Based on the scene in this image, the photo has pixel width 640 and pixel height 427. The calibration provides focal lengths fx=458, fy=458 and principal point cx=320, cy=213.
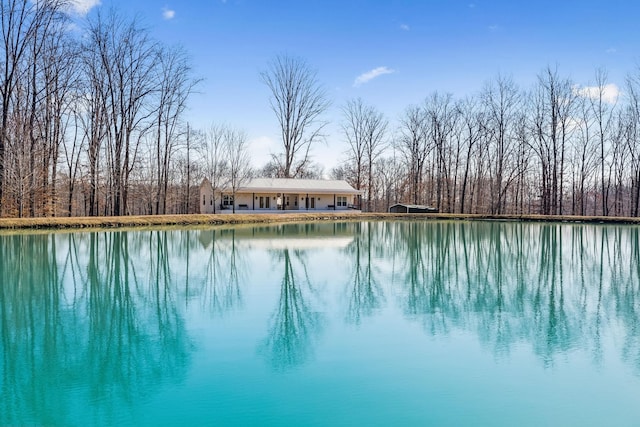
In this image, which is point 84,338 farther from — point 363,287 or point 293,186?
point 293,186

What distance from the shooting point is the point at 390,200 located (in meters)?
51.3

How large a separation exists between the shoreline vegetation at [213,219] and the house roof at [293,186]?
351cm

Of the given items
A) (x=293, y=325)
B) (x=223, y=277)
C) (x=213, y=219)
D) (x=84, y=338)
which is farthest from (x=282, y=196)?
(x=84, y=338)

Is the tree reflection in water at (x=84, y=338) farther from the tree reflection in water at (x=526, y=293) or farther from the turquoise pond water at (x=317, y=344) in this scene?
the tree reflection in water at (x=526, y=293)

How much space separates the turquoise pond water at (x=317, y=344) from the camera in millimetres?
3768

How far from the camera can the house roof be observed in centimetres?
3456

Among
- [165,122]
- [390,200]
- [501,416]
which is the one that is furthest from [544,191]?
[501,416]

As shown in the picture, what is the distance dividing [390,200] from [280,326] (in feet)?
151

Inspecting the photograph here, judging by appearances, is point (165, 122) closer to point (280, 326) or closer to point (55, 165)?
point (55, 165)

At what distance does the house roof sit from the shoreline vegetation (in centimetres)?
351

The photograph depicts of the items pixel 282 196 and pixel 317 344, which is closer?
pixel 317 344

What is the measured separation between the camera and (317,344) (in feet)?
18.0

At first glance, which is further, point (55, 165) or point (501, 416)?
point (55, 165)

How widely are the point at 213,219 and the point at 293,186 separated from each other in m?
11.0
